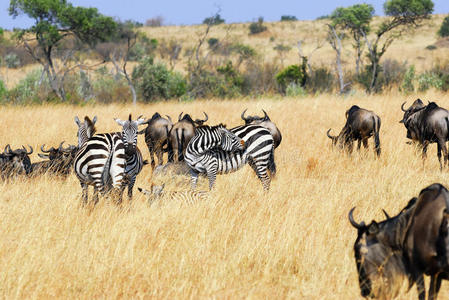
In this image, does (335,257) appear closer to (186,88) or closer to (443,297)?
(443,297)

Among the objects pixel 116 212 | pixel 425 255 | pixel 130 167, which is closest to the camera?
pixel 425 255

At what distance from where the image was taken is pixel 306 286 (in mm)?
4629

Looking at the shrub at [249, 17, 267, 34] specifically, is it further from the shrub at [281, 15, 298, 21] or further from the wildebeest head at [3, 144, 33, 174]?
the wildebeest head at [3, 144, 33, 174]

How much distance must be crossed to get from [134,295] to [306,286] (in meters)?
1.45

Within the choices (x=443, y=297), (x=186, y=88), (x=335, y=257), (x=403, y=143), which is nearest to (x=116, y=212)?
(x=335, y=257)

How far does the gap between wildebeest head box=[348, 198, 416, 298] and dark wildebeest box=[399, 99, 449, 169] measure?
23.3 ft

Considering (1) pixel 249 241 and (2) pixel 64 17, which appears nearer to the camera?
(1) pixel 249 241

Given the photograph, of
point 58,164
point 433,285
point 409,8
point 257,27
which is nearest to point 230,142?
point 58,164

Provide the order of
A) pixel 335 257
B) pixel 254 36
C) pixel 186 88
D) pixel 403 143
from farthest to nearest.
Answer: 1. pixel 254 36
2. pixel 186 88
3. pixel 403 143
4. pixel 335 257

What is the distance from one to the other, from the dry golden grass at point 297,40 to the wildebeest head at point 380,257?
1550 inches

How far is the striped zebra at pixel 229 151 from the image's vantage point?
342 inches

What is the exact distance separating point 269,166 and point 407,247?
6.07 m

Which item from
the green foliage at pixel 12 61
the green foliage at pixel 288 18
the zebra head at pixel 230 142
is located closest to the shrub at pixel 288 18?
the green foliage at pixel 288 18

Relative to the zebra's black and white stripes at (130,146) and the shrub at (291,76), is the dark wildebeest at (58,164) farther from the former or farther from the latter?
the shrub at (291,76)
